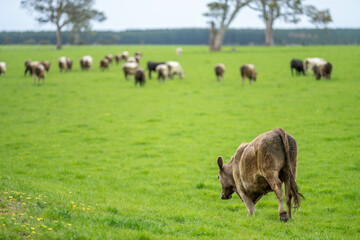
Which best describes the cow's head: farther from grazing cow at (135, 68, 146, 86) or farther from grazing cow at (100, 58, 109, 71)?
grazing cow at (100, 58, 109, 71)

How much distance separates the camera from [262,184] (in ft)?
21.6

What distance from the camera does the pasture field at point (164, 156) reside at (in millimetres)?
6113

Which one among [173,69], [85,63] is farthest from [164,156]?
[85,63]

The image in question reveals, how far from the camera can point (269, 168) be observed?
6211 mm

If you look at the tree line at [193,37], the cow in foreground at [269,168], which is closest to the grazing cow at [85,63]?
the cow in foreground at [269,168]

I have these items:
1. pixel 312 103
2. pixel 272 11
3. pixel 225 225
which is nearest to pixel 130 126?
pixel 312 103

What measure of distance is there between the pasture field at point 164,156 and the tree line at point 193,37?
7899 centimetres

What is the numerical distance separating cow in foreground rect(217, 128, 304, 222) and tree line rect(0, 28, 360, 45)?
9664 centimetres

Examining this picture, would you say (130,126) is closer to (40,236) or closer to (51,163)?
(51,163)

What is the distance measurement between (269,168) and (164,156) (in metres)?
7.56

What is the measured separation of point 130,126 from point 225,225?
12113 millimetres

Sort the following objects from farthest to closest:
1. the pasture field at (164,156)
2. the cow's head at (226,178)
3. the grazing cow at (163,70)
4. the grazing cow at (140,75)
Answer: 1. the grazing cow at (163,70)
2. the grazing cow at (140,75)
3. the cow's head at (226,178)
4. the pasture field at (164,156)

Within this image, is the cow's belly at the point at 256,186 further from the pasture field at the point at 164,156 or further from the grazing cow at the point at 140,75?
the grazing cow at the point at 140,75

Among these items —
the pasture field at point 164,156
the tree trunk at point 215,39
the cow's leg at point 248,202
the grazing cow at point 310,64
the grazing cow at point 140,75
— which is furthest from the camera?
the tree trunk at point 215,39
